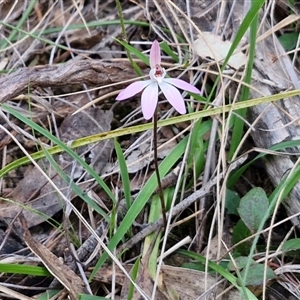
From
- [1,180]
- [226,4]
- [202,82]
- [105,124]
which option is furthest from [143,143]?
[226,4]

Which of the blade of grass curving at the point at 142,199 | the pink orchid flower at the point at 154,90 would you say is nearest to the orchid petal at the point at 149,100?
the pink orchid flower at the point at 154,90

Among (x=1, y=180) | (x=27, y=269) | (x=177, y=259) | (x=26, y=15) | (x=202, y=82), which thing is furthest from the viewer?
(x=26, y=15)

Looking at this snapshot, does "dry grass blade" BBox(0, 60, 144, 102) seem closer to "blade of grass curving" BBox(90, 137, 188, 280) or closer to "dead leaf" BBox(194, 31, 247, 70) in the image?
"dead leaf" BBox(194, 31, 247, 70)

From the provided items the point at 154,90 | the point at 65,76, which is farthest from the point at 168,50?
the point at 154,90

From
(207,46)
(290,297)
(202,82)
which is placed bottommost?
(290,297)

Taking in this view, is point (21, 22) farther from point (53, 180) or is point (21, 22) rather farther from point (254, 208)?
point (254, 208)

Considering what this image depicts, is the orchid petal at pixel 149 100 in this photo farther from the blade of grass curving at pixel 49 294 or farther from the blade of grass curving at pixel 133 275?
the blade of grass curving at pixel 49 294

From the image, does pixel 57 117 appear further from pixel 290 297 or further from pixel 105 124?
pixel 290 297
